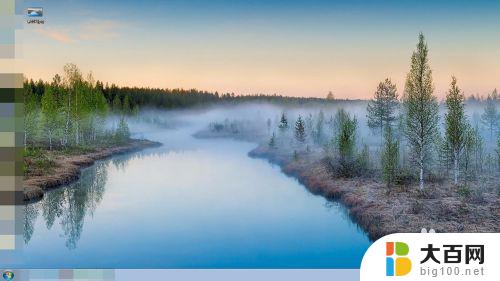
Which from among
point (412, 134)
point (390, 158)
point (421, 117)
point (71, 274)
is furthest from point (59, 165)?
point (421, 117)

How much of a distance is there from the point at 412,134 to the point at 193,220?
7.05 meters

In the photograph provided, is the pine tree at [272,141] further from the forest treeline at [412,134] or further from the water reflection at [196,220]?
the water reflection at [196,220]

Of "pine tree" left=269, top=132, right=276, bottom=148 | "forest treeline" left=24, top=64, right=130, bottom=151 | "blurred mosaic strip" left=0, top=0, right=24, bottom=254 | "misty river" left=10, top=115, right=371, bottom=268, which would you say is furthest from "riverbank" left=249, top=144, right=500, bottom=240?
"blurred mosaic strip" left=0, top=0, right=24, bottom=254

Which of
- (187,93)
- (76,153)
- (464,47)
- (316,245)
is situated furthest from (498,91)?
(76,153)

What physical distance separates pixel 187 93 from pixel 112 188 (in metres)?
3.57

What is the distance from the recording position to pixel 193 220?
38.2 feet

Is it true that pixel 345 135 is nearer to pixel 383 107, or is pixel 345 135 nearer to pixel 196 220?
pixel 383 107

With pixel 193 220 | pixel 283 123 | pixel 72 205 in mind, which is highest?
pixel 283 123

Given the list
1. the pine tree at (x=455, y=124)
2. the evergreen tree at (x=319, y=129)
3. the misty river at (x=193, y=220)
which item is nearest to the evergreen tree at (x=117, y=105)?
the misty river at (x=193, y=220)

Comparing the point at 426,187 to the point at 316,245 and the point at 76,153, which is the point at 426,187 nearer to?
the point at 316,245

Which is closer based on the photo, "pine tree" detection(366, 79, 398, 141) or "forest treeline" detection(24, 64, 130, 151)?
"pine tree" detection(366, 79, 398, 141)

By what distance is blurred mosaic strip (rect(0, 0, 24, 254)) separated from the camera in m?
8.22

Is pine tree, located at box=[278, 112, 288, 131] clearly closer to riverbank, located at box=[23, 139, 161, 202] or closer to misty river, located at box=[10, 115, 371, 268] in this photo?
misty river, located at box=[10, 115, 371, 268]

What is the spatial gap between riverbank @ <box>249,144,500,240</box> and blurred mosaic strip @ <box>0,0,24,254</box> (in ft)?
23.6
